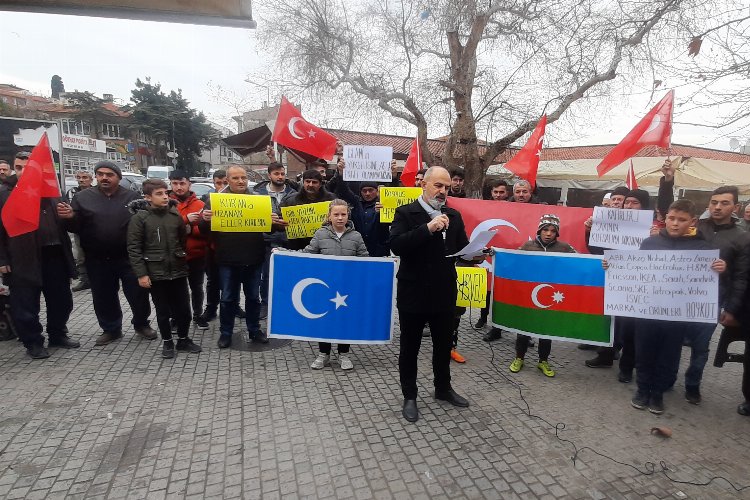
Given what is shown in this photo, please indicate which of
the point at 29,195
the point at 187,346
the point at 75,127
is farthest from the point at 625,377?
the point at 75,127

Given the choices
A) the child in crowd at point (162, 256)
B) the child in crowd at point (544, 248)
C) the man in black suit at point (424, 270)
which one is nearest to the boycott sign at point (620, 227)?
the child in crowd at point (544, 248)

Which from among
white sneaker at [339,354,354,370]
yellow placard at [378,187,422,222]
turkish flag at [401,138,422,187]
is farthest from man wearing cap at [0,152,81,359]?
turkish flag at [401,138,422,187]

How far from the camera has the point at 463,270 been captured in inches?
191

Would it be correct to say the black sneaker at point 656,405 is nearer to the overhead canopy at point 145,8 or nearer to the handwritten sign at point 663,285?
the handwritten sign at point 663,285

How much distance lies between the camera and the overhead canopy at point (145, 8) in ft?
4.27

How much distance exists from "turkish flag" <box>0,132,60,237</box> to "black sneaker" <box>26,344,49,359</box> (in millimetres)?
1311

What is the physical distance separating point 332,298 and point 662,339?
120 inches

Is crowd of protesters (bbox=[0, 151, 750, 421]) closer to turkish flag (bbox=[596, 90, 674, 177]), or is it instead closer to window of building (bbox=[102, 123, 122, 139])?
turkish flag (bbox=[596, 90, 674, 177])

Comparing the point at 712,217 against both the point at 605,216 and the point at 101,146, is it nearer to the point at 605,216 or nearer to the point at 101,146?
the point at 605,216

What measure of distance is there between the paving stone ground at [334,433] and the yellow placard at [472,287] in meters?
0.71

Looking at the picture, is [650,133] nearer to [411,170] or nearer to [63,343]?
[411,170]

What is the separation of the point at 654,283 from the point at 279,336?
11.8 ft

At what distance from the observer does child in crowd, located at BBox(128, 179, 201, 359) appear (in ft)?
14.2

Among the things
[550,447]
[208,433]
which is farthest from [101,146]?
[550,447]
